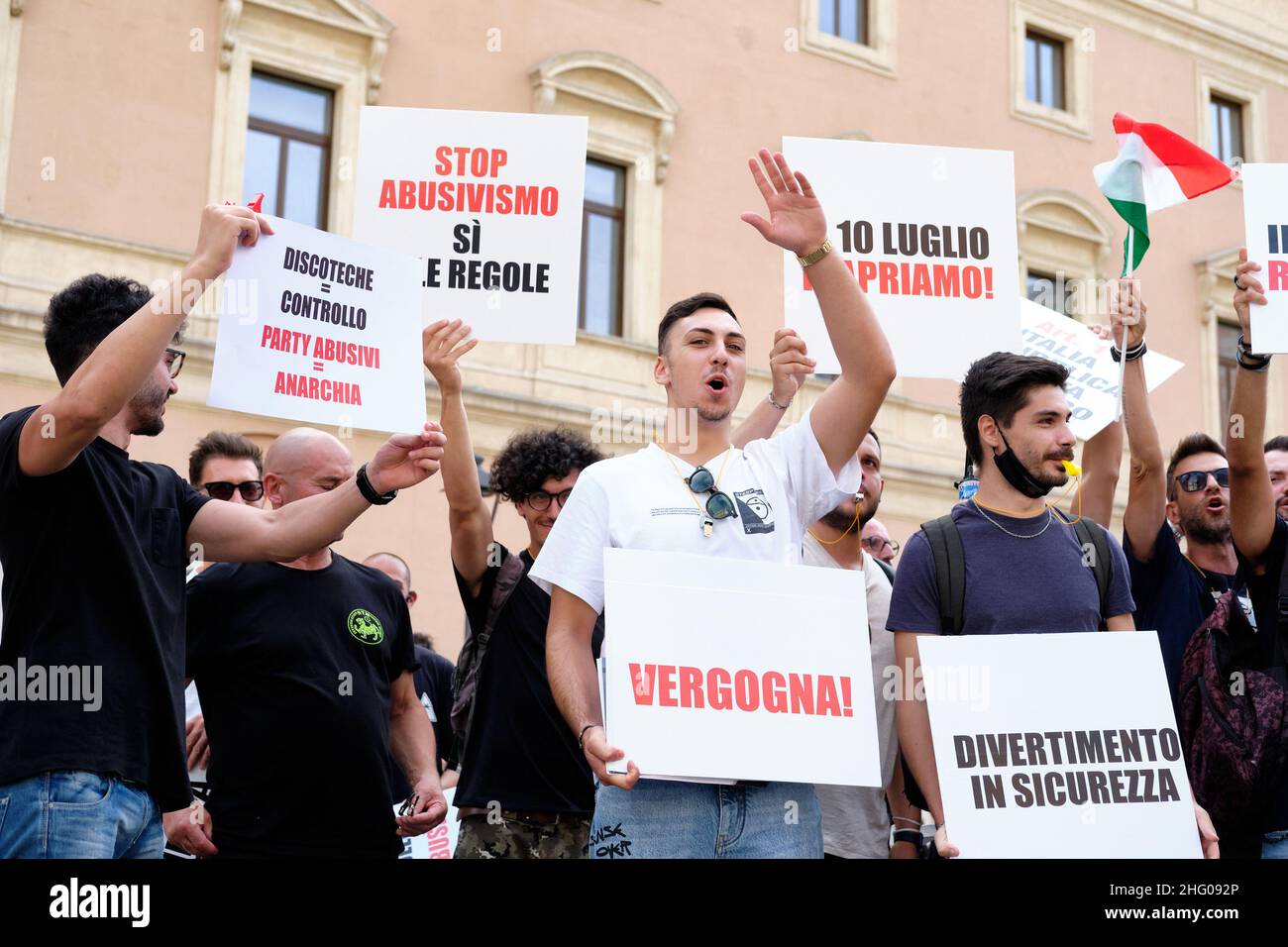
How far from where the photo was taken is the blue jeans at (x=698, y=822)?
3.40 metres

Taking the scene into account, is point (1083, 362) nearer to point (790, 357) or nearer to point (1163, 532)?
point (1163, 532)

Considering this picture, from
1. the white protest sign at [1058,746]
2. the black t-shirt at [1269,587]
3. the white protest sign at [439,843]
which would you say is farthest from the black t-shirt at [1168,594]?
the white protest sign at [439,843]

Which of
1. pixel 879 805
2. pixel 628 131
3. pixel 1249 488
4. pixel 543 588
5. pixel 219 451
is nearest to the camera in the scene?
pixel 543 588

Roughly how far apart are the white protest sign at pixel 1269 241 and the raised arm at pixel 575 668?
240cm

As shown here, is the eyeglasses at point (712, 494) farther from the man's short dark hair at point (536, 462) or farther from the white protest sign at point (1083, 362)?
the white protest sign at point (1083, 362)

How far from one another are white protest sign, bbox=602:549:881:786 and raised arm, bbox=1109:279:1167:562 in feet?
4.80

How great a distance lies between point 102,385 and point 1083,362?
4101mm

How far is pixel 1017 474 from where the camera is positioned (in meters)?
4.03

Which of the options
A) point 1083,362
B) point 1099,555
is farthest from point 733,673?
point 1083,362

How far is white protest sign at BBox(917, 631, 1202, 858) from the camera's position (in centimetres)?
354

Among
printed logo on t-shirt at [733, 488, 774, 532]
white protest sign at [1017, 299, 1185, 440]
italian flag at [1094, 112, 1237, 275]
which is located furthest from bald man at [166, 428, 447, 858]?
italian flag at [1094, 112, 1237, 275]

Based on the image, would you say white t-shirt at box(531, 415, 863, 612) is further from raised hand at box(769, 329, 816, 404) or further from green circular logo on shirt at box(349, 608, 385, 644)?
green circular logo on shirt at box(349, 608, 385, 644)
